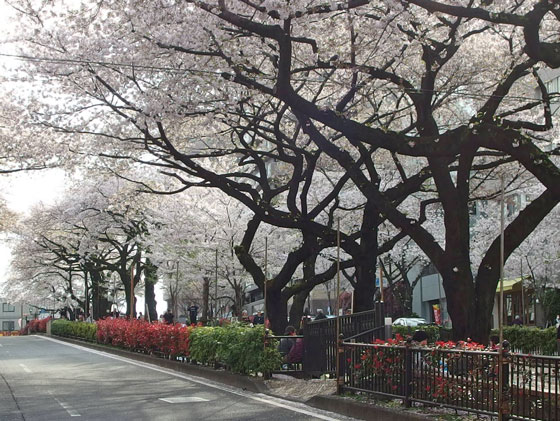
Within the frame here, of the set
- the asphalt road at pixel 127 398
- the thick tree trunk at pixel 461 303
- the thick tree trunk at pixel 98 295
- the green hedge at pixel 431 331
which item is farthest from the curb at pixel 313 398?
the thick tree trunk at pixel 98 295

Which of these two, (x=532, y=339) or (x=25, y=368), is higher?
(x=532, y=339)

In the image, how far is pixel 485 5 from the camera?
15.1 metres

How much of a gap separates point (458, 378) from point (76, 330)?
37440mm

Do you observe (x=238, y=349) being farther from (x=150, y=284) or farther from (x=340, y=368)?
(x=150, y=284)

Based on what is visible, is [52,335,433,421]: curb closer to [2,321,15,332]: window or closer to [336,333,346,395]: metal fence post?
[336,333,346,395]: metal fence post

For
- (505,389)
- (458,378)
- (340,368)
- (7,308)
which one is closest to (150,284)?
(340,368)

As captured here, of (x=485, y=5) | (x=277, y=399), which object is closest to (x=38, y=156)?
(x=277, y=399)

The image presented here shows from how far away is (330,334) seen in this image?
16.4m

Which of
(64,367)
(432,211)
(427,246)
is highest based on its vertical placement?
(432,211)

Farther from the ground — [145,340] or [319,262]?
[319,262]

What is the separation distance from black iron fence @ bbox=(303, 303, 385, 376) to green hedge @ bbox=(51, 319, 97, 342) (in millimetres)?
23877

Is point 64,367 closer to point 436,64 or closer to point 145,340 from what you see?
point 145,340

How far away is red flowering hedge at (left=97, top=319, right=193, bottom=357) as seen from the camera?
2327 centimetres

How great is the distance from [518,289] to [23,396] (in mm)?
36953
